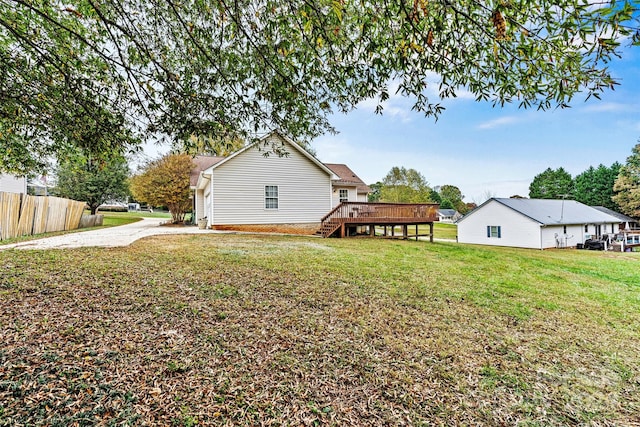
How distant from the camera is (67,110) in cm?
435

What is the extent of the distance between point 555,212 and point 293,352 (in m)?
33.6

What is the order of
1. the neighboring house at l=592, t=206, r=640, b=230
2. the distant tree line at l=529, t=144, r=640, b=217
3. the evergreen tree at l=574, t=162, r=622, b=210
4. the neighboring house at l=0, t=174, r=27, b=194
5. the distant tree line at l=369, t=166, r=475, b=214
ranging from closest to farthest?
the neighboring house at l=0, t=174, r=27, b=194 → the neighboring house at l=592, t=206, r=640, b=230 → the distant tree line at l=529, t=144, r=640, b=217 → the distant tree line at l=369, t=166, r=475, b=214 → the evergreen tree at l=574, t=162, r=622, b=210

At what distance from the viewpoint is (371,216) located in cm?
1391

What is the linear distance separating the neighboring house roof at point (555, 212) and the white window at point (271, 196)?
72.3 feet

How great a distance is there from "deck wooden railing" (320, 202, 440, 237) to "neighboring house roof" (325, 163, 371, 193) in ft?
19.5

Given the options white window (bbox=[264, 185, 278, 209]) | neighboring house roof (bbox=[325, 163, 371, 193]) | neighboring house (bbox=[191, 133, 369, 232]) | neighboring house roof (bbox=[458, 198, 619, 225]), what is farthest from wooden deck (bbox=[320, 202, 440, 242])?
neighboring house roof (bbox=[458, 198, 619, 225])

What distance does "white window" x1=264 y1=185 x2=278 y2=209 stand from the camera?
15234mm

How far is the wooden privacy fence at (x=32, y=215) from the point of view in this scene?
32.1 ft

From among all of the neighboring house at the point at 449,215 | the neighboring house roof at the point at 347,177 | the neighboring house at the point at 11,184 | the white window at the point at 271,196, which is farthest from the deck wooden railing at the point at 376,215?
the neighboring house at the point at 449,215

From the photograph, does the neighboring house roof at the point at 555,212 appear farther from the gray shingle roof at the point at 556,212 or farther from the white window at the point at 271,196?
the white window at the point at 271,196

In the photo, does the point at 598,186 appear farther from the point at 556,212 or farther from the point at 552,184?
the point at 556,212

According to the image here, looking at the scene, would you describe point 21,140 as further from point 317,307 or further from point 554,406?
point 554,406

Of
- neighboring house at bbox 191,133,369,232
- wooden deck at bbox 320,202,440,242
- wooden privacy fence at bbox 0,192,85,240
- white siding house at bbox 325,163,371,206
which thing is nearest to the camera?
wooden privacy fence at bbox 0,192,85,240

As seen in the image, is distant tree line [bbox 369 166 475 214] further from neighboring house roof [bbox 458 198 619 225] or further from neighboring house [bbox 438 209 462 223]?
neighboring house roof [bbox 458 198 619 225]
